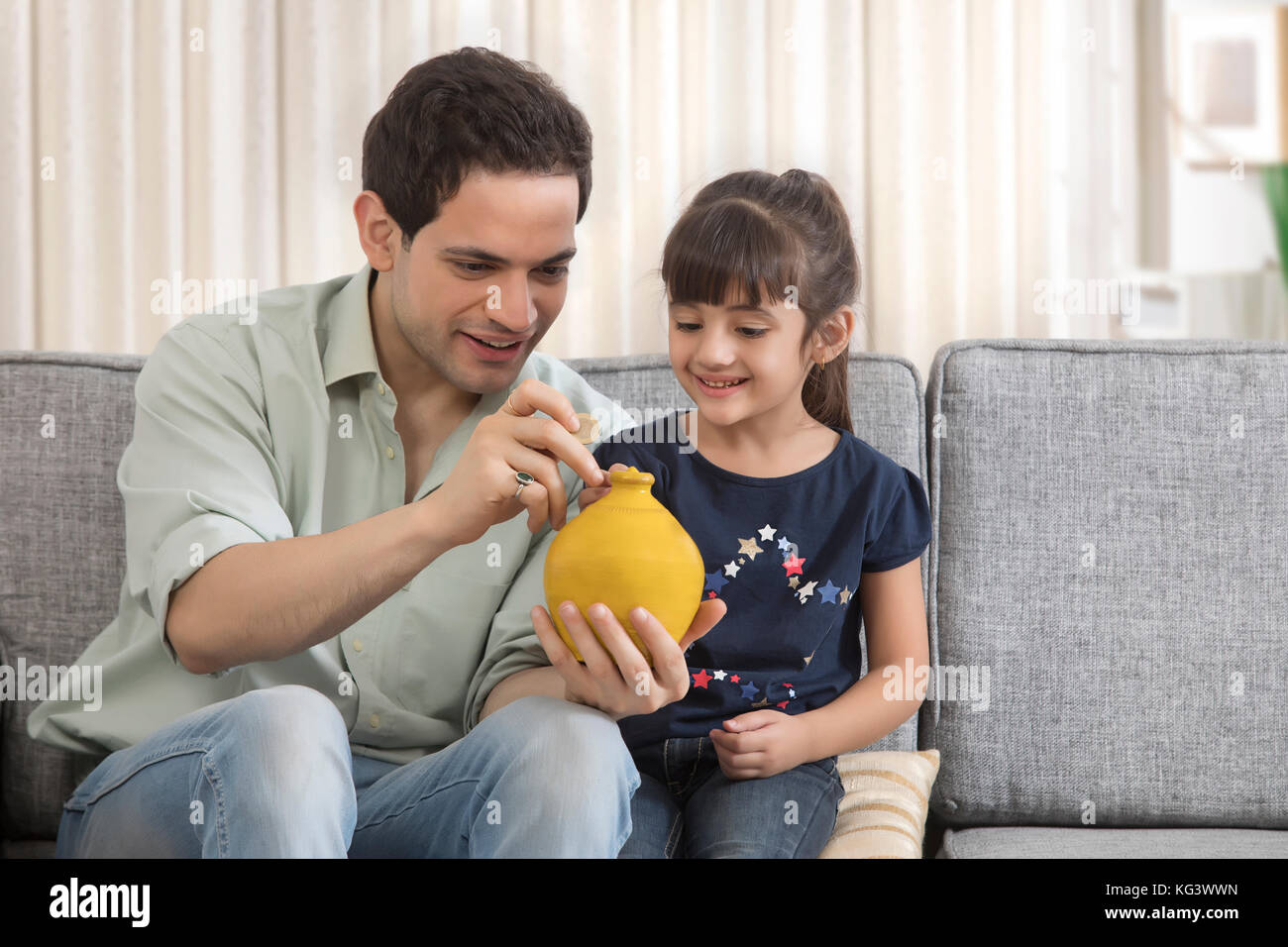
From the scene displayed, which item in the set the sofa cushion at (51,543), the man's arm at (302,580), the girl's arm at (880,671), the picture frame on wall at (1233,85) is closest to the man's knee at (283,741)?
the man's arm at (302,580)

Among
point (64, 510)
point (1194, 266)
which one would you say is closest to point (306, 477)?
point (64, 510)

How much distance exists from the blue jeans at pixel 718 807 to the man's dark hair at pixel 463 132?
68cm

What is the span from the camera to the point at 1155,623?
1551mm

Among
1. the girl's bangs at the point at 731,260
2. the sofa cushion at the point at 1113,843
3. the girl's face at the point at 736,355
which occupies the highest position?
the girl's bangs at the point at 731,260

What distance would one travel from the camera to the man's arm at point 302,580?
3.53ft

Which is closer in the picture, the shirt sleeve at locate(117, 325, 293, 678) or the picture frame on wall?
the shirt sleeve at locate(117, 325, 293, 678)

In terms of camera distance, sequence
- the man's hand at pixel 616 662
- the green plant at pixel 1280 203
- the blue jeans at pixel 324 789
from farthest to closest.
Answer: the green plant at pixel 1280 203
the man's hand at pixel 616 662
the blue jeans at pixel 324 789

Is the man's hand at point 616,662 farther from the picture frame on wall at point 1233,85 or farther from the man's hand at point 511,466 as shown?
the picture frame on wall at point 1233,85

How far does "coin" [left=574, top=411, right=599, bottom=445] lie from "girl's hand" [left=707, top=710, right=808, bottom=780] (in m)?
0.34

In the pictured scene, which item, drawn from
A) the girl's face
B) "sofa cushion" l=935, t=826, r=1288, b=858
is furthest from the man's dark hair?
"sofa cushion" l=935, t=826, r=1288, b=858

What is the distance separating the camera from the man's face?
4.25 ft

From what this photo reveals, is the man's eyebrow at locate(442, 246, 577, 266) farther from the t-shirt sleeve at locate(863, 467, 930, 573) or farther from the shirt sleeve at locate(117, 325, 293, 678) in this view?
the t-shirt sleeve at locate(863, 467, 930, 573)

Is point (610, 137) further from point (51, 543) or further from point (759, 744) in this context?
point (759, 744)
